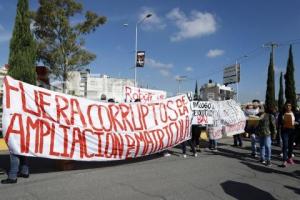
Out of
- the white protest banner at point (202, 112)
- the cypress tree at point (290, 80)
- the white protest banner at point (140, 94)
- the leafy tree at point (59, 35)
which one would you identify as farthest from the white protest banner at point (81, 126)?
the cypress tree at point (290, 80)

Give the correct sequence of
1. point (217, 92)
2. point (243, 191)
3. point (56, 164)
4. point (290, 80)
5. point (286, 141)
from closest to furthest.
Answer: point (243, 191), point (56, 164), point (286, 141), point (290, 80), point (217, 92)

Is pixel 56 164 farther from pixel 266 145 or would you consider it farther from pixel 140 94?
pixel 140 94

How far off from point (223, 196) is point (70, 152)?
10.8 feet

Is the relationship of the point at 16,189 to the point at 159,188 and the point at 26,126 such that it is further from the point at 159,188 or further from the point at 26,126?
the point at 159,188

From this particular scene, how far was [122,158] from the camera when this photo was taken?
873 cm

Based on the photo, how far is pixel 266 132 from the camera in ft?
31.7

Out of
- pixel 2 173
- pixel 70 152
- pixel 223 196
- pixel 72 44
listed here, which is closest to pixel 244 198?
pixel 223 196

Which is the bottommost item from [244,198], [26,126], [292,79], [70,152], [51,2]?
[244,198]

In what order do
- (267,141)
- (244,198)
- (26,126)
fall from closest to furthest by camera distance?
(244,198)
(26,126)
(267,141)

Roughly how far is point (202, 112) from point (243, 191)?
525cm

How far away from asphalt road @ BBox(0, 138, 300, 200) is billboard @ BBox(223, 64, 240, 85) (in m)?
34.8

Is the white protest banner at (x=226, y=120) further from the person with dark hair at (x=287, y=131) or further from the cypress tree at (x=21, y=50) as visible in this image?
the cypress tree at (x=21, y=50)

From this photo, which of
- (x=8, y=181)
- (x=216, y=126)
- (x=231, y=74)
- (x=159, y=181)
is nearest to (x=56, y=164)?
(x=8, y=181)

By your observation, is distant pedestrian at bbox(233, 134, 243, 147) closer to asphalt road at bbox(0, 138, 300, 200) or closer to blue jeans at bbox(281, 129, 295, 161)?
blue jeans at bbox(281, 129, 295, 161)
